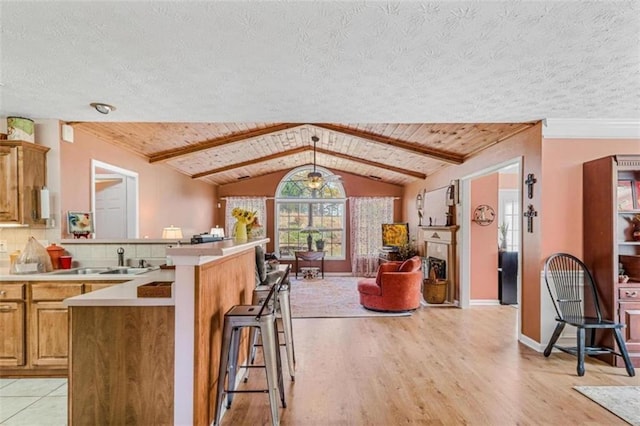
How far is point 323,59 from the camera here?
2295 mm

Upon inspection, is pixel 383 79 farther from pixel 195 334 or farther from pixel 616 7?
pixel 195 334

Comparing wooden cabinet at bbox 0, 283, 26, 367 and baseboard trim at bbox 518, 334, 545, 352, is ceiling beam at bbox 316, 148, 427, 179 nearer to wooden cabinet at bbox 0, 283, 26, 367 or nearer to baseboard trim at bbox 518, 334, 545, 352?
baseboard trim at bbox 518, 334, 545, 352

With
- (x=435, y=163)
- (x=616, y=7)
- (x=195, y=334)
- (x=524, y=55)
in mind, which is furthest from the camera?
(x=435, y=163)

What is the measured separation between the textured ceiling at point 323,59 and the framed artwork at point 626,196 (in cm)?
69

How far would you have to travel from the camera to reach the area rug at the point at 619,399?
2491 mm

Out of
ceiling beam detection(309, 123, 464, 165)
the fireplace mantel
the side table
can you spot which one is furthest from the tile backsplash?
the side table

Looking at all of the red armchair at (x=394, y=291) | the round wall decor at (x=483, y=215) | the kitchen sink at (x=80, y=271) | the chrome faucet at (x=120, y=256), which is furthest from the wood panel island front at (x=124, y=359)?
the round wall decor at (x=483, y=215)

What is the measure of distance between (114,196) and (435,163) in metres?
5.14

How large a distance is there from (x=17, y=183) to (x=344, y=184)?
275 inches

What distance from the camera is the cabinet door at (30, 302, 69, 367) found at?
302 centimetres

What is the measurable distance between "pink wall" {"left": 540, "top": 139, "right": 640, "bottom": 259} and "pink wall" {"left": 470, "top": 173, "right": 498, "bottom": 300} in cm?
217

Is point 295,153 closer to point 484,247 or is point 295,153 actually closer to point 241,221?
point 484,247

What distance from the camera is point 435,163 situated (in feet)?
20.9

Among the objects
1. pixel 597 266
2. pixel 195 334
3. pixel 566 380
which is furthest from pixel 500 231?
pixel 195 334
